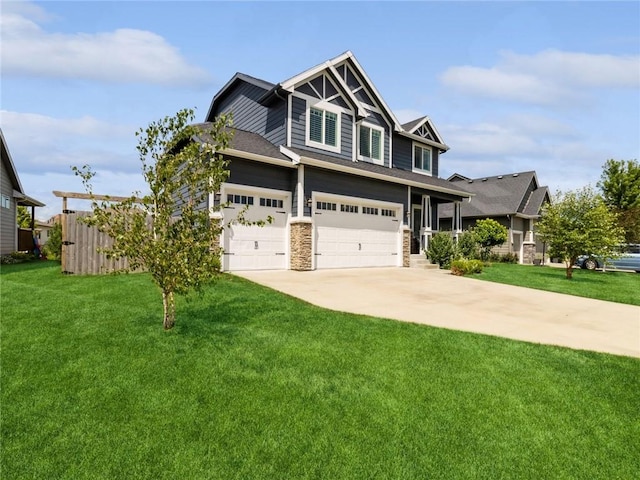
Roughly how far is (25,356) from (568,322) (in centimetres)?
894

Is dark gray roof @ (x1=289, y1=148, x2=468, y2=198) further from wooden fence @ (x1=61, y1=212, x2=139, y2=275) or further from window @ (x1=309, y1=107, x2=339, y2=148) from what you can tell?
wooden fence @ (x1=61, y1=212, x2=139, y2=275)

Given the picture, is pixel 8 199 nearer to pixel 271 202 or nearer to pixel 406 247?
pixel 271 202

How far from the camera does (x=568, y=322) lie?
6.88 meters

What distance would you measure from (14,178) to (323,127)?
65.4 feet

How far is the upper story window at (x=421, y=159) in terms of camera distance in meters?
20.2

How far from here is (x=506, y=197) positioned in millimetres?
27750

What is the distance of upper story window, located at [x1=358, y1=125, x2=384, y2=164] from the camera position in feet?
54.9

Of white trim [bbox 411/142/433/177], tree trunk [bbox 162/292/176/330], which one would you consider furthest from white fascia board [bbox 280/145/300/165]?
white trim [bbox 411/142/433/177]

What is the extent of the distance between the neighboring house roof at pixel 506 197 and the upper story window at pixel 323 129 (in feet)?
45.5

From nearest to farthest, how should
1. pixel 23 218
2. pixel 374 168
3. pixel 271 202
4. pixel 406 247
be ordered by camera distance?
pixel 271 202
pixel 374 168
pixel 406 247
pixel 23 218

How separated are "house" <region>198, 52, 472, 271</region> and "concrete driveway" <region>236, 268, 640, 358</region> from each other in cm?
205

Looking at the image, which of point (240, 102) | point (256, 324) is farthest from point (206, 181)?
point (240, 102)

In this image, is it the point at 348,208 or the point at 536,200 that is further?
the point at 536,200

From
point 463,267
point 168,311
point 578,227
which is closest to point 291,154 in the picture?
point 463,267
